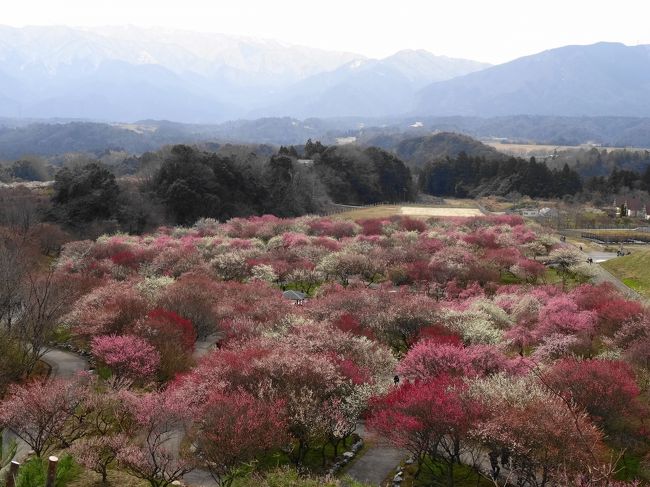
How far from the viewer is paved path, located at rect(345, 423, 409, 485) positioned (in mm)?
15344

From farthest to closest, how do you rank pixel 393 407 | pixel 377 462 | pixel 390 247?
1. pixel 390 247
2. pixel 377 462
3. pixel 393 407

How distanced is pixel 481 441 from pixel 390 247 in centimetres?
3048

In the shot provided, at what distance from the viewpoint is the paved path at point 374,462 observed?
50.3 ft

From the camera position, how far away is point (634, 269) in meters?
42.9

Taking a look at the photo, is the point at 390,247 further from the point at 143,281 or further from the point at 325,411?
the point at 325,411

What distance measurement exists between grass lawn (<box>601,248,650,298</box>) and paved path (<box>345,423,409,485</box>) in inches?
1070

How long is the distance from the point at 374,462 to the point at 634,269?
34912 millimetres

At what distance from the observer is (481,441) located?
525 inches

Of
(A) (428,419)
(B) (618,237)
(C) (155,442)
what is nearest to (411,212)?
(B) (618,237)

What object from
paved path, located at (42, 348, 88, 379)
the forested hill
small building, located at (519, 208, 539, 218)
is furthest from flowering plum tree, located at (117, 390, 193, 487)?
the forested hill

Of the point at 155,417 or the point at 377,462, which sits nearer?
the point at 155,417

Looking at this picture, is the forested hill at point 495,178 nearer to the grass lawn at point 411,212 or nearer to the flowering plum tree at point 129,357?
the grass lawn at point 411,212

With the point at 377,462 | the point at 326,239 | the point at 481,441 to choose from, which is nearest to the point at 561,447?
the point at 481,441

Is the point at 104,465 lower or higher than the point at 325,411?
lower
